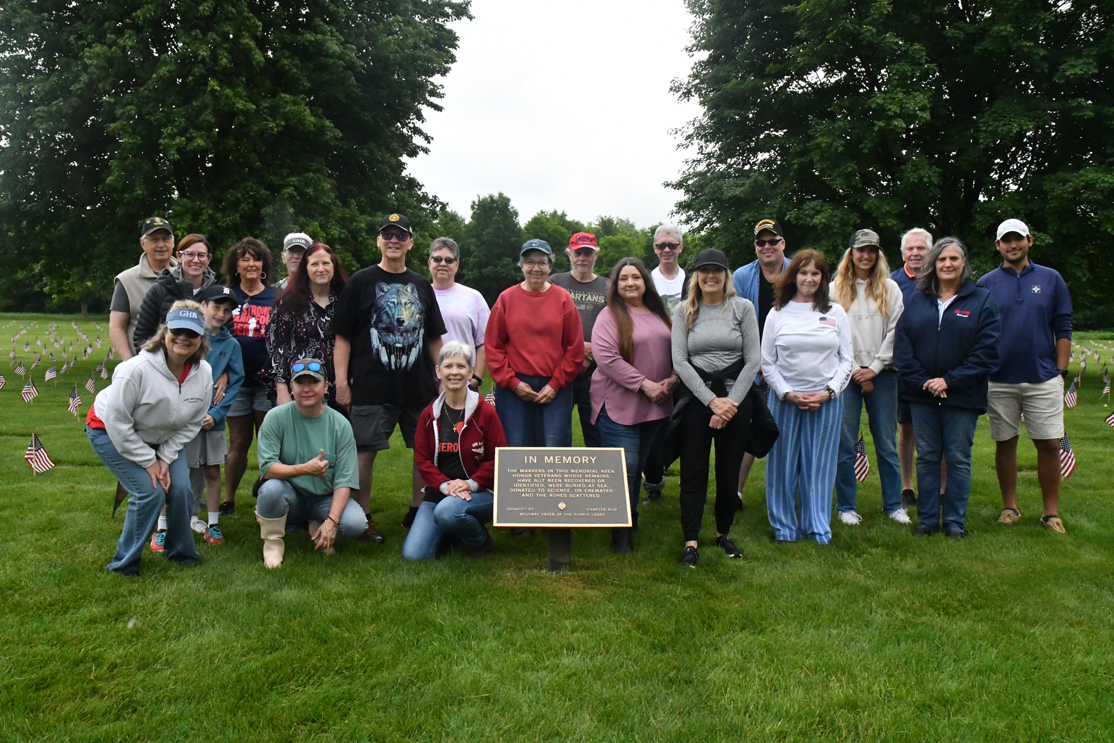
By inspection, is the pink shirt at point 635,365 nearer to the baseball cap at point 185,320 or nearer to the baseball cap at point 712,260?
the baseball cap at point 712,260

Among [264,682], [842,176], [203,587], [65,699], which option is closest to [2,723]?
[65,699]

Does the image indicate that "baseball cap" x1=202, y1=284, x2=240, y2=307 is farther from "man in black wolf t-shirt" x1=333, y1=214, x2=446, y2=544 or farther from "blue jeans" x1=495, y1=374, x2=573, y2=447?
"blue jeans" x1=495, y1=374, x2=573, y2=447

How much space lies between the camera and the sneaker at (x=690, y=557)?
505cm

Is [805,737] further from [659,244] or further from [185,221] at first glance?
[185,221]

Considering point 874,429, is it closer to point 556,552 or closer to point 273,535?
point 556,552

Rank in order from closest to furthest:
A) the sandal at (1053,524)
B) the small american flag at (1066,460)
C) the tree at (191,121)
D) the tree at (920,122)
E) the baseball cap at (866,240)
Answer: the sandal at (1053,524) < the baseball cap at (866,240) < the small american flag at (1066,460) < the tree at (191,121) < the tree at (920,122)

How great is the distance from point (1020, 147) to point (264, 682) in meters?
19.8

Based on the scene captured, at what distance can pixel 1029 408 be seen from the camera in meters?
5.96

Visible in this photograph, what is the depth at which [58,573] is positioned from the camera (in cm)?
465

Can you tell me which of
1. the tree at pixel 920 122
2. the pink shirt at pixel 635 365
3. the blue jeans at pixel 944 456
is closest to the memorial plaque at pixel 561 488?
the pink shirt at pixel 635 365

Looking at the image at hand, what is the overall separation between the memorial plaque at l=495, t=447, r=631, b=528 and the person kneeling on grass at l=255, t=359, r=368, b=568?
1142mm

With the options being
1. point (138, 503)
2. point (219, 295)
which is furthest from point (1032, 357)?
point (138, 503)

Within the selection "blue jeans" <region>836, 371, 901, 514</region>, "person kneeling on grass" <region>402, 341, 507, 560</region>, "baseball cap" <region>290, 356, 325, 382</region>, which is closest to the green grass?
"person kneeling on grass" <region>402, 341, 507, 560</region>

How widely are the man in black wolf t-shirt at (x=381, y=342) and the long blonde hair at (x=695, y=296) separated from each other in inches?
78.5
